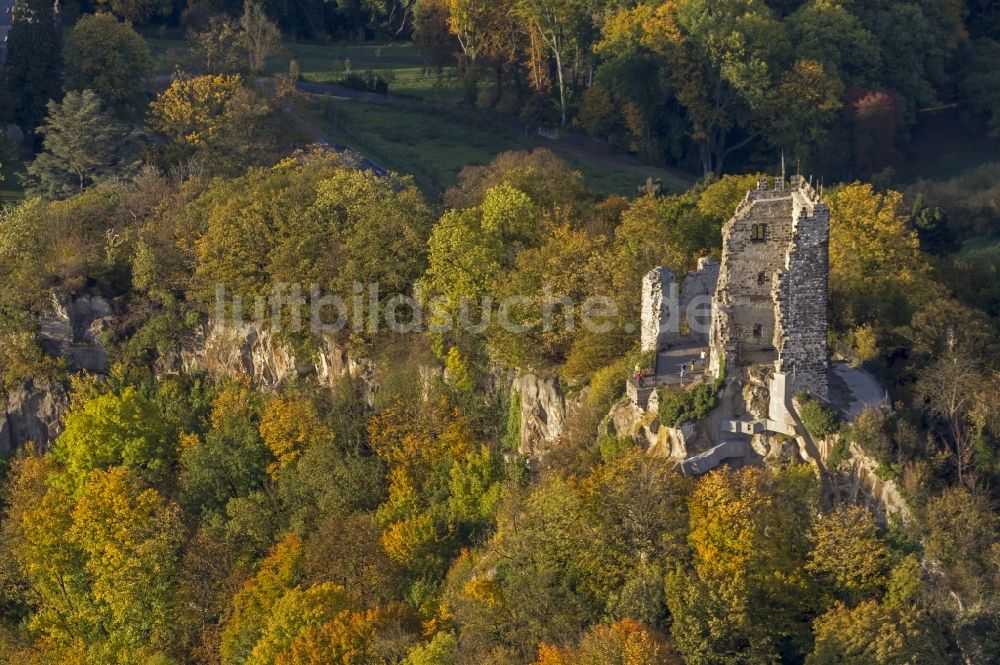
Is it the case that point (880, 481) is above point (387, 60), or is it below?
below

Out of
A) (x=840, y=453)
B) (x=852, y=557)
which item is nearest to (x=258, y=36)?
(x=840, y=453)

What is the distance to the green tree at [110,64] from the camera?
87.6 m

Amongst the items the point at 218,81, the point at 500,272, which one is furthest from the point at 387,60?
the point at 500,272

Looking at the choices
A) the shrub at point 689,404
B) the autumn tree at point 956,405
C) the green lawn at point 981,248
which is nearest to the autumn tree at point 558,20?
the green lawn at point 981,248

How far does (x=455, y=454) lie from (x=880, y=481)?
51.2 feet

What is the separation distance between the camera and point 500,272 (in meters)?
64.1

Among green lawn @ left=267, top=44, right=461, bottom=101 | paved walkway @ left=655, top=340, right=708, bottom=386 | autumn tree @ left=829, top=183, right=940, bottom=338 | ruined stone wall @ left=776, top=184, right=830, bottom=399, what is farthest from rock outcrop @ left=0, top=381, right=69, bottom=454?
green lawn @ left=267, top=44, right=461, bottom=101

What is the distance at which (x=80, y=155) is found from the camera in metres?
82.0

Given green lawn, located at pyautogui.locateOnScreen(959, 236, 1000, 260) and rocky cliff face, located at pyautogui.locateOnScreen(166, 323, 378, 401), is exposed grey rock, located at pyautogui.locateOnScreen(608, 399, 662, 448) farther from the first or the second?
green lawn, located at pyautogui.locateOnScreen(959, 236, 1000, 260)

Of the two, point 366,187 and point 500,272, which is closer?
point 500,272

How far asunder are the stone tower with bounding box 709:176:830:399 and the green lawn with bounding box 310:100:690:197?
3152 centimetres

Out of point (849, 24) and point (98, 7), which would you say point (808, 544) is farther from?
point (98, 7)

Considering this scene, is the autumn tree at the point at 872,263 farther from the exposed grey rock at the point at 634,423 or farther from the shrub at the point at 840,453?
the exposed grey rock at the point at 634,423

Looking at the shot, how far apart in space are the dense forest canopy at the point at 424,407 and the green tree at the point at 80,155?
7.4 inches
